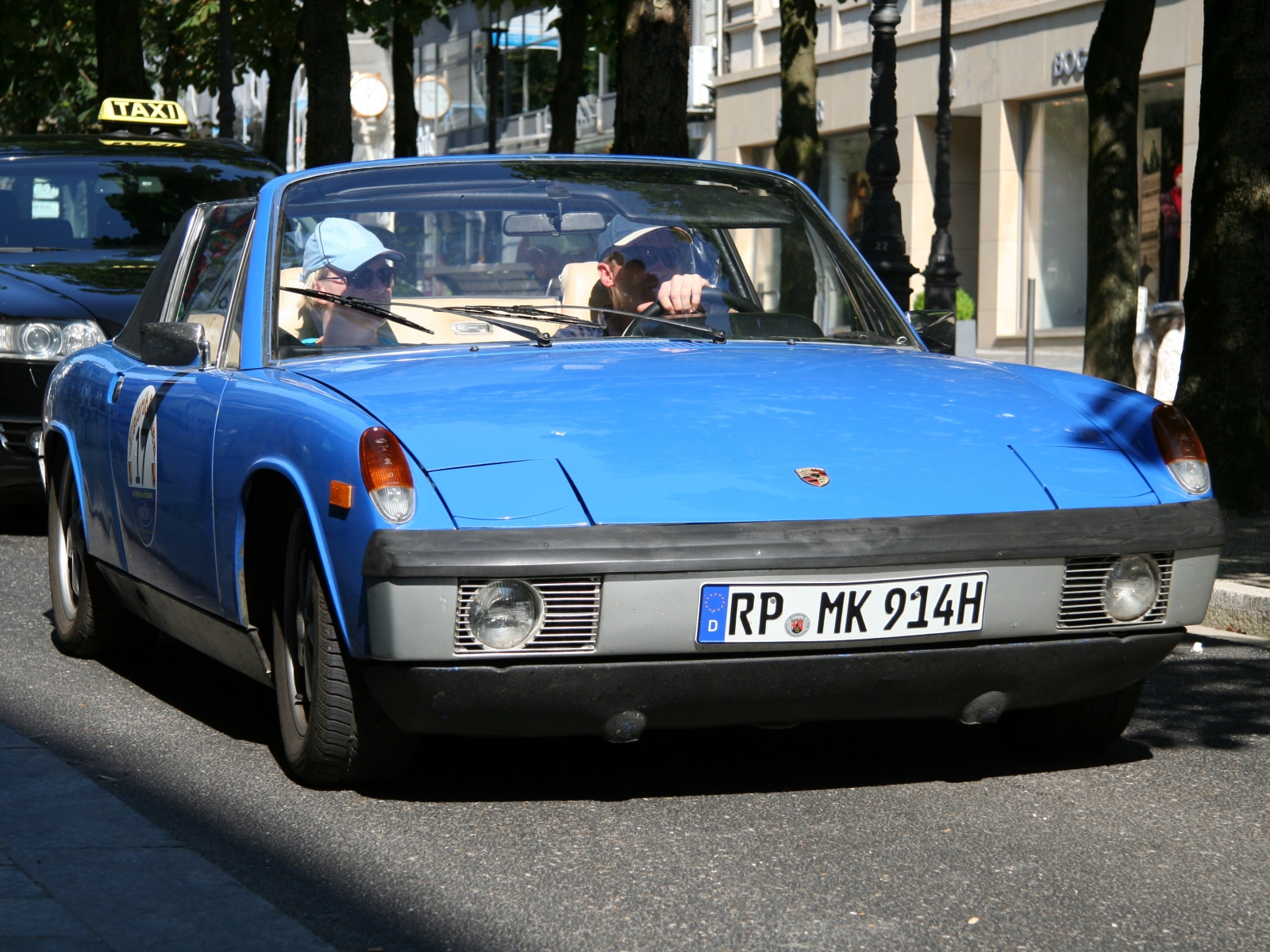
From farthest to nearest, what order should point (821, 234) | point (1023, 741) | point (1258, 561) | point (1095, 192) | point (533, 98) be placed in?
point (533, 98), point (1095, 192), point (1258, 561), point (821, 234), point (1023, 741)

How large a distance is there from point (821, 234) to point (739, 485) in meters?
1.90

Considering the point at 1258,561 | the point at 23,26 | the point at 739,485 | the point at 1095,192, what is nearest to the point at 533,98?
the point at 23,26

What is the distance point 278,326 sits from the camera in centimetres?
521

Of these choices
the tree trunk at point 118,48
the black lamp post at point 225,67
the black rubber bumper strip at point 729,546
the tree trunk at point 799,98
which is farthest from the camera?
the black lamp post at point 225,67

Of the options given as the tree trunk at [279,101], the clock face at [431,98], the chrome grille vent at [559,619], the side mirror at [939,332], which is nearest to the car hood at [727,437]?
the chrome grille vent at [559,619]

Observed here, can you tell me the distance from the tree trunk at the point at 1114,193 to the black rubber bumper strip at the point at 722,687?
9781mm

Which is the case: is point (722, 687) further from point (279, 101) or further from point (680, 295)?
point (279, 101)

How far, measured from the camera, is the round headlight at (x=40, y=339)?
31.6 ft

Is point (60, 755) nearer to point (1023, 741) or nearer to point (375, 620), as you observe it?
point (375, 620)

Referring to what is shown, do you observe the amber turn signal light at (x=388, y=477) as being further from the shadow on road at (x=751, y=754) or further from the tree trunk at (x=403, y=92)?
the tree trunk at (x=403, y=92)

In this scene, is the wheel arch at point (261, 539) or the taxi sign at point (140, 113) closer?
the wheel arch at point (261, 539)

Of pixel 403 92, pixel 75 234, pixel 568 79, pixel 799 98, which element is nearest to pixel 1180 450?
pixel 75 234

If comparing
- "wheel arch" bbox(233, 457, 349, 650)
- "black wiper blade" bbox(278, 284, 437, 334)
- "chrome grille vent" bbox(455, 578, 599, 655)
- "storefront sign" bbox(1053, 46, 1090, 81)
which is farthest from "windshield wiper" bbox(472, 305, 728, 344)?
"storefront sign" bbox(1053, 46, 1090, 81)

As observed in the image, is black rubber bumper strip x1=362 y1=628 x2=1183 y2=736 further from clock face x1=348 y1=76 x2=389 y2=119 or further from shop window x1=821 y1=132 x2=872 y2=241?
clock face x1=348 y1=76 x2=389 y2=119
